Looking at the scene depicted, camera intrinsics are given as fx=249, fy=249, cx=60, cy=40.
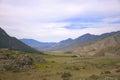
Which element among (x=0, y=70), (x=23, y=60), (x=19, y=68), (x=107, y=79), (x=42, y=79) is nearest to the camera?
(x=107, y=79)

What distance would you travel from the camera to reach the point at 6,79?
135 ft

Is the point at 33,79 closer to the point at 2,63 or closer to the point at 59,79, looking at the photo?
the point at 59,79

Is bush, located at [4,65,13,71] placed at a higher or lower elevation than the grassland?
higher

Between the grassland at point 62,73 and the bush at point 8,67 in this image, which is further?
the bush at point 8,67

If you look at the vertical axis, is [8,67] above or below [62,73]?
above

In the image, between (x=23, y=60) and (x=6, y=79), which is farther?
(x=23, y=60)

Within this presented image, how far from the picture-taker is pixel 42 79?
1553 inches

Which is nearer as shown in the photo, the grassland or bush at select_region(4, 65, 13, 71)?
the grassland

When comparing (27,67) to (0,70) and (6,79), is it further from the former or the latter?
(6,79)

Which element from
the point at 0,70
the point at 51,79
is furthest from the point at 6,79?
the point at 0,70

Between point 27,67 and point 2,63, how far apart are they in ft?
19.7

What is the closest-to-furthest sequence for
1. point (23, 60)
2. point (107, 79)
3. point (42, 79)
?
point (107, 79) → point (42, 79) → point (23, 60)

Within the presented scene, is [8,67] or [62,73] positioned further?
[8,67]

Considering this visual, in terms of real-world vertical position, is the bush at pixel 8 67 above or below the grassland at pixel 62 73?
above
